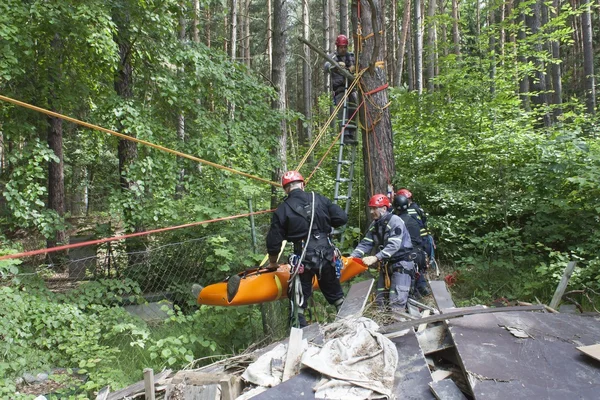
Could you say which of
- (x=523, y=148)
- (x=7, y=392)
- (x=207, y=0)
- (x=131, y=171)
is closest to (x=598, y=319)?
(x=523, y=148)

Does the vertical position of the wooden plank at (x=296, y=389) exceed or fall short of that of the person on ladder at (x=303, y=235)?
it falls short

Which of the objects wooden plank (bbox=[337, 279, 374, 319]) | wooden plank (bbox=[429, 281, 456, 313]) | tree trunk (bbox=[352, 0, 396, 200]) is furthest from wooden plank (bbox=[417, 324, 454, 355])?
tree trunk (bbox=[352, 0, 396, 200])

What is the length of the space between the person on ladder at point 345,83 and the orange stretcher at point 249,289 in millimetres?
3153

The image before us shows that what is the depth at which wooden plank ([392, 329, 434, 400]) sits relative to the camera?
3.04 m

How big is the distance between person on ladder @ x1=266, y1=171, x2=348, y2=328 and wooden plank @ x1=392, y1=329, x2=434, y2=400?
1360mm

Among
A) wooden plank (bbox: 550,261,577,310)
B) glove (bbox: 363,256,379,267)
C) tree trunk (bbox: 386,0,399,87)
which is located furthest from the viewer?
tree trunk (bbox: 386,0,399,87)

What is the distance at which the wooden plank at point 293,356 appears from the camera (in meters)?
3.34

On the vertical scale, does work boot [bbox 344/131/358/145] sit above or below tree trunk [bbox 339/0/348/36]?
below

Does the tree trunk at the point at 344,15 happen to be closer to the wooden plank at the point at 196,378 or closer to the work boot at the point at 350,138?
the work boot at the point at 350,138

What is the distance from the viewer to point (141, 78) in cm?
852

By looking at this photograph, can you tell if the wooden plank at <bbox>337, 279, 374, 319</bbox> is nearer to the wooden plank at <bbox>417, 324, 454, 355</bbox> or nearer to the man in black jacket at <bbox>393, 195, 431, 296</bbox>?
the wooden plank at <bbox>417, 324, 454, 355</bbox>

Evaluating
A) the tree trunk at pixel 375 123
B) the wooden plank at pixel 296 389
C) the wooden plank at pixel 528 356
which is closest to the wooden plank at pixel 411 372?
the wooden plank at pixel 528 356

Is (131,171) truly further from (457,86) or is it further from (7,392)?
(457,86)

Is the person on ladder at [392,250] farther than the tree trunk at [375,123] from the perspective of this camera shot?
No
